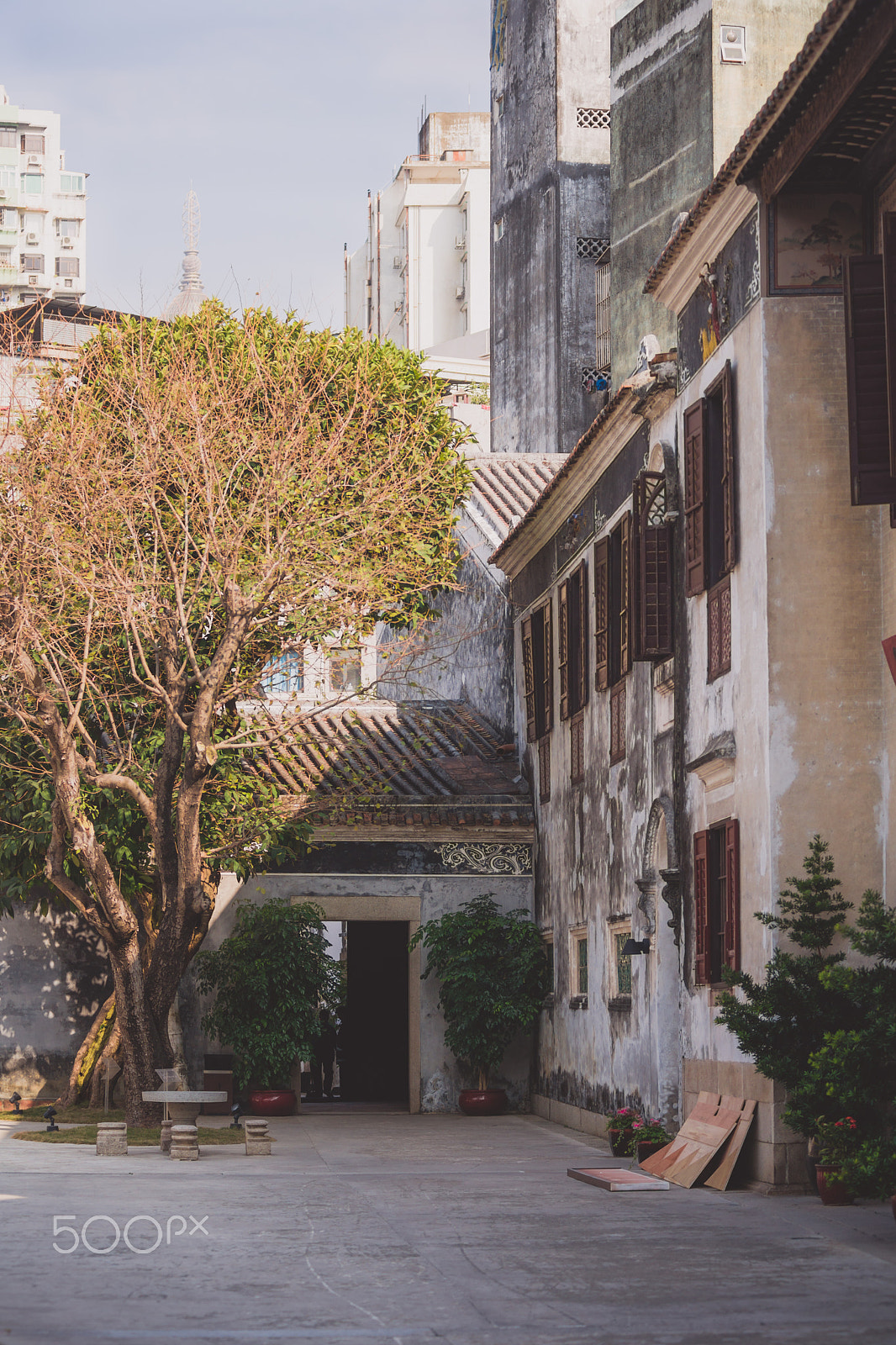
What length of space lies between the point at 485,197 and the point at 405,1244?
53.4m

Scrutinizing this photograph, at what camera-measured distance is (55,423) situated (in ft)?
61.8

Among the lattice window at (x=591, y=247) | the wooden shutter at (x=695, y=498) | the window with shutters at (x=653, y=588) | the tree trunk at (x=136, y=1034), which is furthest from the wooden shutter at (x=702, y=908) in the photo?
the lattice window at (x=591, y=247)

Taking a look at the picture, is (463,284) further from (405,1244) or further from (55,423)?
(405,1244)

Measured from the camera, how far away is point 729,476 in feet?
44.2

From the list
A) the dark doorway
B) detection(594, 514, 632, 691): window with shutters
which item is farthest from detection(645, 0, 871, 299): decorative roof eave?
the dark doorway

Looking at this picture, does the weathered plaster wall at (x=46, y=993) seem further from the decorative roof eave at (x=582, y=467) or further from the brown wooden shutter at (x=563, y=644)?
the decorative roof eave at (x=582, y=467)

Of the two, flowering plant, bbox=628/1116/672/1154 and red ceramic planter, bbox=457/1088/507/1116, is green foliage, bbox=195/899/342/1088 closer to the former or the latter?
red ceramic planter, bbox=457/1088/507/1116

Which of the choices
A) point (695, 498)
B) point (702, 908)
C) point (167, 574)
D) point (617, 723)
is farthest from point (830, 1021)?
point (167, 574)

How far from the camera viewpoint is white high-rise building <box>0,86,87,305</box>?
7694cm

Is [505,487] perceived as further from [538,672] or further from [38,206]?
[38,206]

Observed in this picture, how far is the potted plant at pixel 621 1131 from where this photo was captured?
1524 centimetres

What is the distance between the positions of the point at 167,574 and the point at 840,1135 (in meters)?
10.5

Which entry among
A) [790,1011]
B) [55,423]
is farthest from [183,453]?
[790,1011]

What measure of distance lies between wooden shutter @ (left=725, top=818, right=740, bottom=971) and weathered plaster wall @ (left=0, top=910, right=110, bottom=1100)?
10.6 metres
